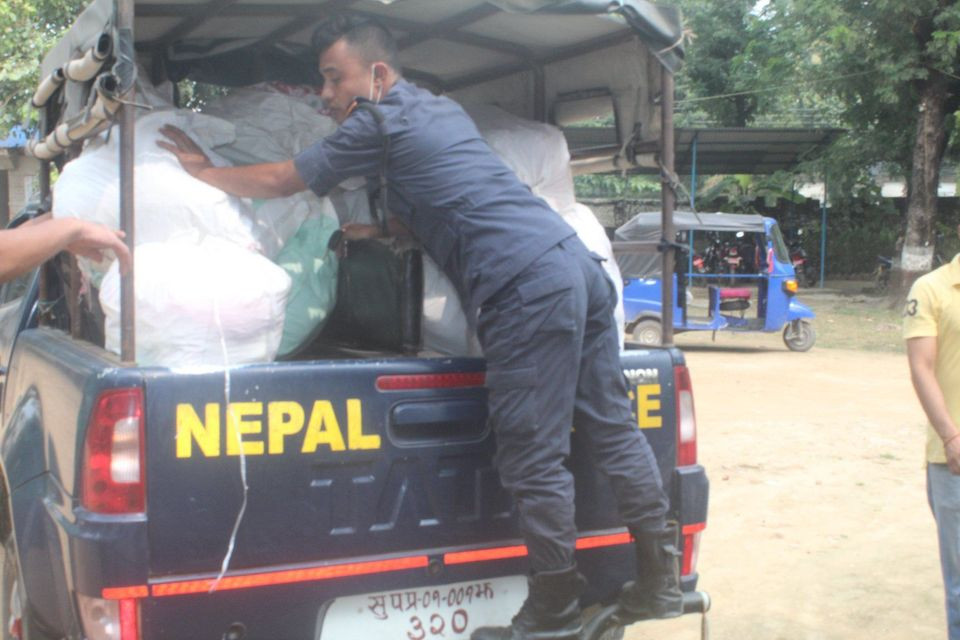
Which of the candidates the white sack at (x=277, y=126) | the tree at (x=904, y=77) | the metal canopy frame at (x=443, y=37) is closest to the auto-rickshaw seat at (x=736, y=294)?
the tree at (x=904, y=77)

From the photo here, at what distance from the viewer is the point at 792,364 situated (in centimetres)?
1220

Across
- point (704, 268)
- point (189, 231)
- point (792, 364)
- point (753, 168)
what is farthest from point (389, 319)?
point (753, 168)

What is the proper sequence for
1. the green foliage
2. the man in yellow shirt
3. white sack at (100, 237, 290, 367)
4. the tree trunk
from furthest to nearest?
the tree trunk < the green foliage < the man in yellow shirt < white sack at (100, 237, 290, 367)

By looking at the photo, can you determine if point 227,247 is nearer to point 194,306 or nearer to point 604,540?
point 194,306

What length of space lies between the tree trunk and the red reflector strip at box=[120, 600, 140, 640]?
654 inches

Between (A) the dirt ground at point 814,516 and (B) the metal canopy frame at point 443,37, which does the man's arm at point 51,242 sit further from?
(A) the dirt ground at point 814,516

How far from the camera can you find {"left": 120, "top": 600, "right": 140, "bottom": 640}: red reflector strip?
7.80 ft

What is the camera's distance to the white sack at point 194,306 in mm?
2596

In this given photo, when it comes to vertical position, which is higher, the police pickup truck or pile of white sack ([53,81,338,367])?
pile of white sack ([53,81,338,367])

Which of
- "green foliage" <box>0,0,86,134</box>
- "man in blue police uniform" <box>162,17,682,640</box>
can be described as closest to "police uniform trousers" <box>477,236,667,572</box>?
"man in blue police uniform" <box>162,17,682,640</box>

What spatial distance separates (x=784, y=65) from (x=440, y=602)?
20.0m

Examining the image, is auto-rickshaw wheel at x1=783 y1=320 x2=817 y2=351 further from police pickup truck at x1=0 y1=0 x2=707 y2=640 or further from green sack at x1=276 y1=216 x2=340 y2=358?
green sack at x1=276 y1=216 x2=340 y2=358

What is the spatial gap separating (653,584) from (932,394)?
4.01 feet

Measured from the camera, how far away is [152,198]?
9.33ft
